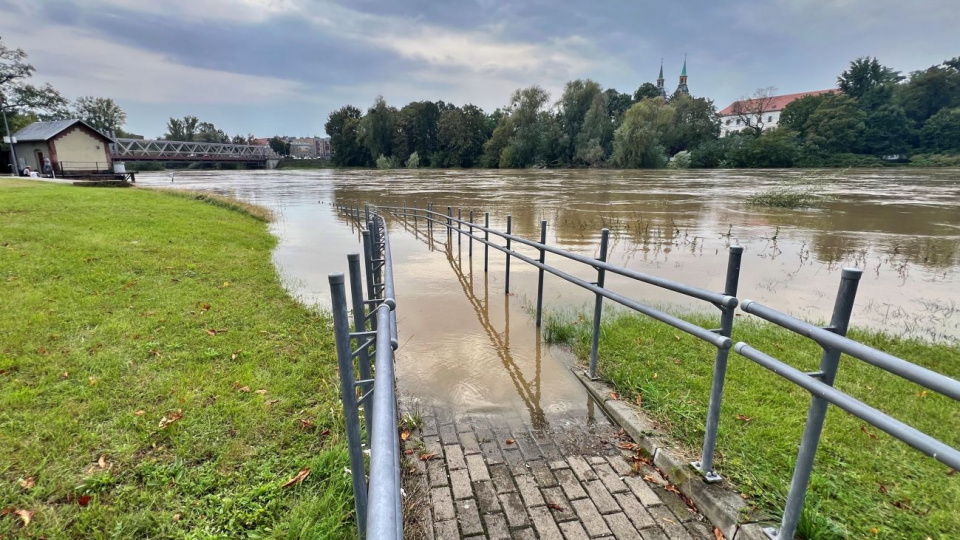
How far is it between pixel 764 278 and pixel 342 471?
857 centimetres

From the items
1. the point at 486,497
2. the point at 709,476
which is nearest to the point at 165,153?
the point at 486,497

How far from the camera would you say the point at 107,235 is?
9.13 meters

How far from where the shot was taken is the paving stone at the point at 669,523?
86.5 inches

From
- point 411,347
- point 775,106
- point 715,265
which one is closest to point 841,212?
point 715,265

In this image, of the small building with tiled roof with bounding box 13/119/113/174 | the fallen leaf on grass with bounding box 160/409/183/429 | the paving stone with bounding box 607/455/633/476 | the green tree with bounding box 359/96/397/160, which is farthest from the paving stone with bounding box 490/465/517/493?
the green tree with bounding box 359/96/397/160

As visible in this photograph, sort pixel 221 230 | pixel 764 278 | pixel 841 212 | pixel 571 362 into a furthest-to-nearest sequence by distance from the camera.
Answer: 1. pixel 841 212
2. pixel 221 230
3. pixel 764 278
4. pixel 571 362

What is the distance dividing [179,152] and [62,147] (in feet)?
125

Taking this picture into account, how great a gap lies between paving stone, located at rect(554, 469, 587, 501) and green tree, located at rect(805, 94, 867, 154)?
83.3m

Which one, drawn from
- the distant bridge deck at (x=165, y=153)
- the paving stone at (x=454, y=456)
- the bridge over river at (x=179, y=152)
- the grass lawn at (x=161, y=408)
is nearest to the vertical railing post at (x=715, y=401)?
the paving stone at (x=454, y=456)

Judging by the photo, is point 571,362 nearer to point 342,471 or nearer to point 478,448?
point 478,448

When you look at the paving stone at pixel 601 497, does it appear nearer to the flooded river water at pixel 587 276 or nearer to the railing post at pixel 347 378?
the flooded river water at pixel 587 276

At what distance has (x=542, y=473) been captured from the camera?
2668mm

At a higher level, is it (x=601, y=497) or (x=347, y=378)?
(x=347, y=378)

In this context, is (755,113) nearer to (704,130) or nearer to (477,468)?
(704,130)
